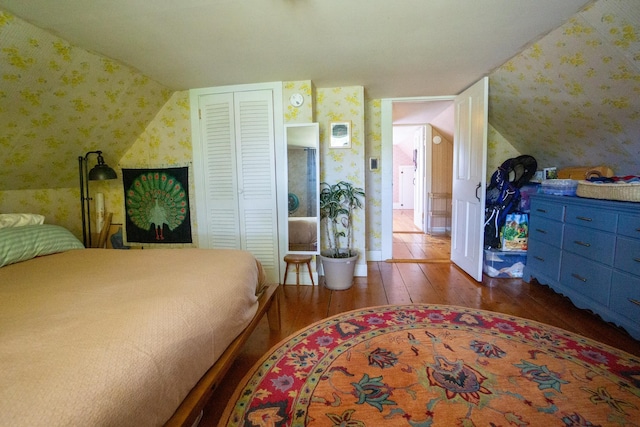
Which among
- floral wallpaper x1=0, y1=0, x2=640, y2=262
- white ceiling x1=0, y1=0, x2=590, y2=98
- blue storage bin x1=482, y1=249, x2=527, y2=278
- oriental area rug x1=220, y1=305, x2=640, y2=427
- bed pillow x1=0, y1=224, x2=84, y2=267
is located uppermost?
white ceiling x1=0, y1=0, x2=590, y2=98

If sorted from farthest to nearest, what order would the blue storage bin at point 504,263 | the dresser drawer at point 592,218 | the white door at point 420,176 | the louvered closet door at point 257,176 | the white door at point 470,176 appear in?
the white door at point 420,176
the blue storage bin at point 504,263
the louvered closet door at point 257,176
the white door at point 470,176
the dresser drawer at point 592,218

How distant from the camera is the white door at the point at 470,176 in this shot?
2.75 m

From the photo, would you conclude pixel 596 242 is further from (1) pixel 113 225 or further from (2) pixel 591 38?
(1) pixel 113 225

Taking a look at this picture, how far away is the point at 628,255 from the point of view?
1840 millimetres

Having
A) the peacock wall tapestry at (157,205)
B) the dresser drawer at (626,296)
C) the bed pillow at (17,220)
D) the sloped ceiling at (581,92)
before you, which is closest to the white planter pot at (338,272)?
the peacock wall tapestry at (157,205)

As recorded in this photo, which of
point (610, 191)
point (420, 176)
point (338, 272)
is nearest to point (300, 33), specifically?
point (338, 272)

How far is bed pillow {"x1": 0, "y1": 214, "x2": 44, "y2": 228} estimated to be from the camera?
2072 millimetres

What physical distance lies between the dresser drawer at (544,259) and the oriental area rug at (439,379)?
0.74 m

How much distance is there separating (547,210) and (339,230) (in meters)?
1.98

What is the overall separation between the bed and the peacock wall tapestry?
4.61 ft

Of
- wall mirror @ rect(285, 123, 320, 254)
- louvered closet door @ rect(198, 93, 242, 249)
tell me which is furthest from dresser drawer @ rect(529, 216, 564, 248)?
louvered closet door @ rect(198, 93, 242, 249)

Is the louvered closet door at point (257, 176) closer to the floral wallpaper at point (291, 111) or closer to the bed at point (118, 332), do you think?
the floral wallpaper at point (291, 111)

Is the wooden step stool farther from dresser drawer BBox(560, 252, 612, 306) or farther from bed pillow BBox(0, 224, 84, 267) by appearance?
dresser drawer BBox(560, 252, 612, 306)

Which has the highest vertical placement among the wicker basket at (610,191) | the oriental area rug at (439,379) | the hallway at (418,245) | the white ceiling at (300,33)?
the white ceiling at (300,33)
